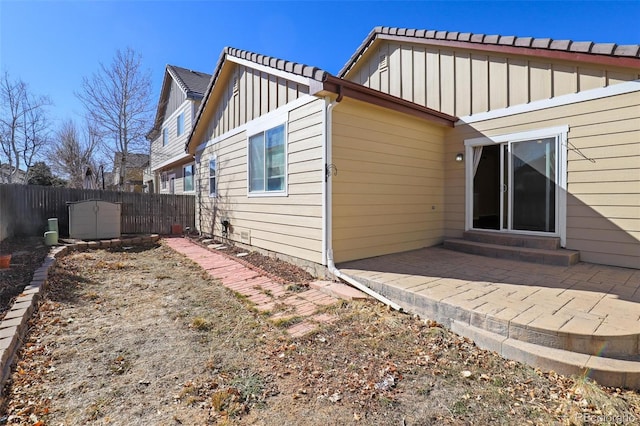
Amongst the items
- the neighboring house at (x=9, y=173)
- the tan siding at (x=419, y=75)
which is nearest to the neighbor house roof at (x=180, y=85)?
the neighboring house at (x=9, y=173)

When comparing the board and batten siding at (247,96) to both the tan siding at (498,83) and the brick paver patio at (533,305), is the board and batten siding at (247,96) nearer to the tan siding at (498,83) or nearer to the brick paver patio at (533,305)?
the brick paver patio at (533,305)

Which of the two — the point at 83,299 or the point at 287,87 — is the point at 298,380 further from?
the point at 287,87

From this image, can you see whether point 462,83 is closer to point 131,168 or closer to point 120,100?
point 120,100

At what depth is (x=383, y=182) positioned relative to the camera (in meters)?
5.65

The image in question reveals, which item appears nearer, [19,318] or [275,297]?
[19,318]

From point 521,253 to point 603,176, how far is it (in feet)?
5.53

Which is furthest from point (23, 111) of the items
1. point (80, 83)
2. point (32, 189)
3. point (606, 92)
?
point (606, 92)

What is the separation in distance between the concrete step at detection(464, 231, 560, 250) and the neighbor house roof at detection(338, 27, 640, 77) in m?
2.80

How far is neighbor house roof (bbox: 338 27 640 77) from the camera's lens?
454 cm

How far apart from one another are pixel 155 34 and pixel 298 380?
11.1 m

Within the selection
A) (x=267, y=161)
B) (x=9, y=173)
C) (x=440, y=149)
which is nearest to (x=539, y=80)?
(x=440, y=149)

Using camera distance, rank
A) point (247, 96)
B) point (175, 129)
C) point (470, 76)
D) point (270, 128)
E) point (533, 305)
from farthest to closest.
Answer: point (175, 129) → point (247, 96) → point (470, 76) → point (270, 128) → point (533, 305)

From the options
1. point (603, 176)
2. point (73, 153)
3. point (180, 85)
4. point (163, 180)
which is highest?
point (180, 85)

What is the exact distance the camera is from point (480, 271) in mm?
4629
